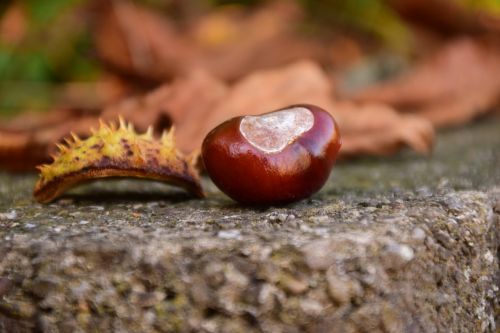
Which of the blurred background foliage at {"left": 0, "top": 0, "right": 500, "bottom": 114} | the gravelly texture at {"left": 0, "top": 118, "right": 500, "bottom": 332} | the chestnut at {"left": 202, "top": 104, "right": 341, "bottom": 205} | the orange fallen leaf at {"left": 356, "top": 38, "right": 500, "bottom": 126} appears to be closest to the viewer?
the gravelly texture at {"left": 0, "top": 118, "right": 500, "bottom": 332}

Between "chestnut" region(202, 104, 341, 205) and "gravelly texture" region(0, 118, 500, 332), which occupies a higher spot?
"chestnut" region(202, 104, 341, 205)

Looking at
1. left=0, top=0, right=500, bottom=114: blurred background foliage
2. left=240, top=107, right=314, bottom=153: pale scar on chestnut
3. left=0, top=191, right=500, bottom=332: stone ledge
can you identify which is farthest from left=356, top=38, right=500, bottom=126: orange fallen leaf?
left=0, top=191, right=500, bottom=332: stone ledge

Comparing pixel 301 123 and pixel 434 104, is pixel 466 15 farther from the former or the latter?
pixel 301 123

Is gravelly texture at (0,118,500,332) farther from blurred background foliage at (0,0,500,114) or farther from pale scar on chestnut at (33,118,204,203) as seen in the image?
blurred background foliage at (0,0,500,114)

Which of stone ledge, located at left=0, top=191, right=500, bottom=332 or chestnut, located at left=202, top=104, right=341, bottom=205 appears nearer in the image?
stone ledge, located at left=0, top=191, right=500, bottom=332

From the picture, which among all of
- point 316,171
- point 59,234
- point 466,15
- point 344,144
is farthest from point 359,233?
point 466,15

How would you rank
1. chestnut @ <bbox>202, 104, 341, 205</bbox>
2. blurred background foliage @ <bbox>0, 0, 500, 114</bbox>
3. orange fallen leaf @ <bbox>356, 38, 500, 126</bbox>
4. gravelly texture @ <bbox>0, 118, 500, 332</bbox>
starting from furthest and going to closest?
blurred background foliage @ <bbox>0, 0, 500, 114</bbox> < orange fallen leaf @ <bbox>356, 38, 500, 126</bbox> < chestnut @ <bbox>202, 104, 341, 205</bbox> < gravelly texture @ <bbox>0, 118, 500, 332</bbox>
